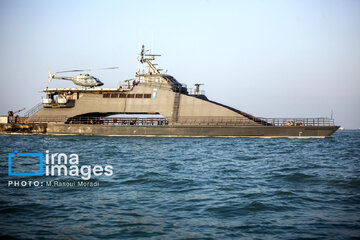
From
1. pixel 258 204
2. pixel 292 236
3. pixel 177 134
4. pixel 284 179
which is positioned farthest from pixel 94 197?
pixel 177 134

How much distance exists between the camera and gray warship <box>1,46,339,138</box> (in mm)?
30344

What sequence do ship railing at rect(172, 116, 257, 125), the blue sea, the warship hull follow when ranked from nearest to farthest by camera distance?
1. the blue sea
2. the warship hull
3. ship railing at rect(172, 116, 257, 125)

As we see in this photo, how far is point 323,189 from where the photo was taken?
371 inches

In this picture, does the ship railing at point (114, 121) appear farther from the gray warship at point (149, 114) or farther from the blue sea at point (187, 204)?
the blue sea at point (187, 204)

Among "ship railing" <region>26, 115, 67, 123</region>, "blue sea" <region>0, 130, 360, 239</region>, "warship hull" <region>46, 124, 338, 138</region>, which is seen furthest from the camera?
"ship railing" <region>26, 115, 67, 123</region>

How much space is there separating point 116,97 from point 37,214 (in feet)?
94.0

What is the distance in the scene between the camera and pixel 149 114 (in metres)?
Result: 34.4

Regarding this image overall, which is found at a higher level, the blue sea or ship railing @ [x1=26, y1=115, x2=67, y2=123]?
ship railing @ [x1=26, y1=115, x2=67, y2=123]

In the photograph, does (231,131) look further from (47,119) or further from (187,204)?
(187,204)

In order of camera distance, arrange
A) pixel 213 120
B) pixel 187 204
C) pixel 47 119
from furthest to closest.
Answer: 1. pixel 47 119
2. pixel 213 120
3. pixel 187 204

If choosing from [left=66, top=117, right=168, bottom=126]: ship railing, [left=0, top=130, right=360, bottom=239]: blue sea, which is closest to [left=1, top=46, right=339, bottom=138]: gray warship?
[left=66, top=117, right=168, bottom=126]: ship railing

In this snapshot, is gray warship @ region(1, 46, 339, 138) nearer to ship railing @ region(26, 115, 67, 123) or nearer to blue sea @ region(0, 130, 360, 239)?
ship railing @ region(26, 115, 67, 123)

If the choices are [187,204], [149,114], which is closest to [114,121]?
[149,114]

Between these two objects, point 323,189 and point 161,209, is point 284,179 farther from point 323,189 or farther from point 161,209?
point 161,209
